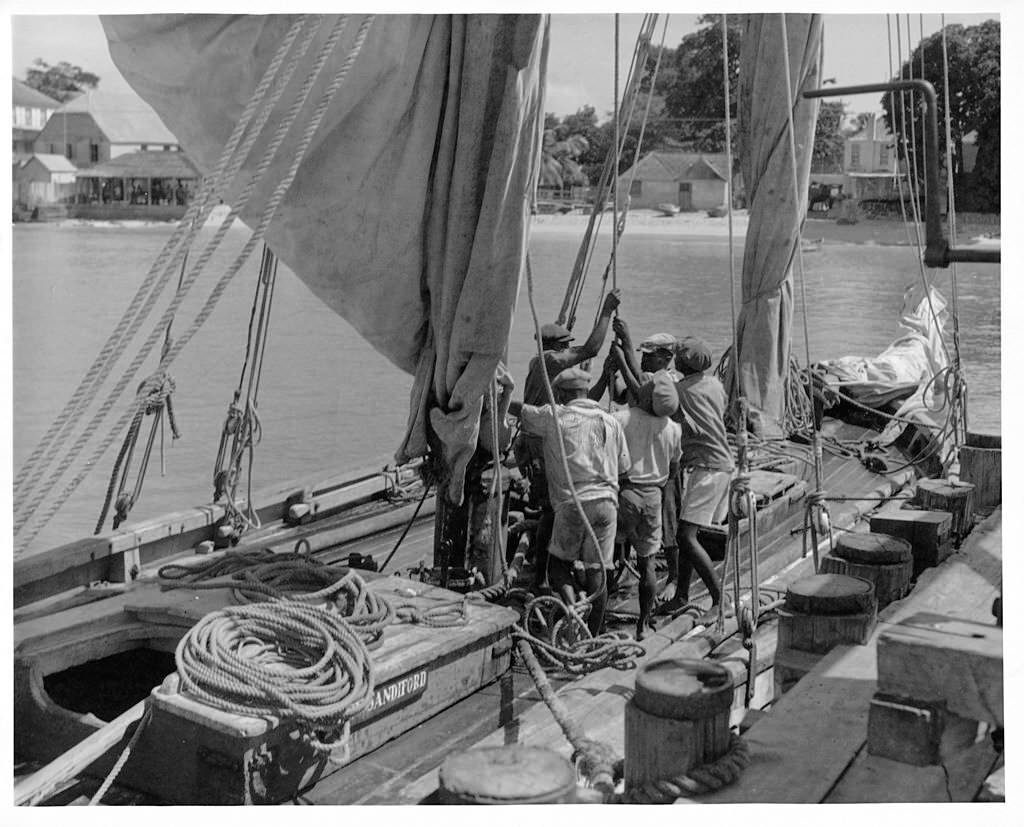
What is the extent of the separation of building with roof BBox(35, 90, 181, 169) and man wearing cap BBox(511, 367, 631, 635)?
195 ft

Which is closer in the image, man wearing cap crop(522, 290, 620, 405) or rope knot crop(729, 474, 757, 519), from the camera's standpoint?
rope knot crop(729, 474, 757, 519)

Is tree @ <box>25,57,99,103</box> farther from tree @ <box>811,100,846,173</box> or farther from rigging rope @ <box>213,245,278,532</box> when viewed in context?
rigging rope @ <box>213,245,278,532</box>

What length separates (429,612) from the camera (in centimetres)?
490

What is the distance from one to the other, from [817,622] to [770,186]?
5636mm

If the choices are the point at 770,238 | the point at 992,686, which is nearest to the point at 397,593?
the point at 992,686

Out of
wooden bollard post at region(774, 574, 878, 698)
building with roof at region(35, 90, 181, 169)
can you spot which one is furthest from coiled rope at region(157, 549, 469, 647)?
building with roof at region(35, 90, 181, 169)

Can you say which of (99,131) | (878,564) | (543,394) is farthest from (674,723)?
(99,131)

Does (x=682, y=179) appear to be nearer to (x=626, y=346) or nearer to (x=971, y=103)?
(x=971, y=103)

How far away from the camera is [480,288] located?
5.20 meters

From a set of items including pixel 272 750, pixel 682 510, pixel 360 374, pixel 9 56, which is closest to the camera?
pixel 272 750

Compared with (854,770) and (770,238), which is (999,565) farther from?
(770,238)

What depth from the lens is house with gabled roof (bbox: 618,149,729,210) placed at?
60.2 metres
